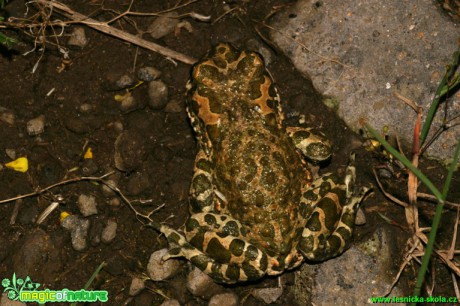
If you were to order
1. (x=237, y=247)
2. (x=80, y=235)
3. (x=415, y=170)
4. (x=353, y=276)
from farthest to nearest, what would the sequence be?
(x=80, y=235) < (x=353, y=276) < (x=237, y=247) < (x=415, y=170)

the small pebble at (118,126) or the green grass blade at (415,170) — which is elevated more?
the green grass blade at (415,170)

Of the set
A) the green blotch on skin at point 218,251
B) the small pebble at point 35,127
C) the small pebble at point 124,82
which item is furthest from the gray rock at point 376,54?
the small pebble at point 35,127

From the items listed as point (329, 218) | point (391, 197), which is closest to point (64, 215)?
point (329, 218)

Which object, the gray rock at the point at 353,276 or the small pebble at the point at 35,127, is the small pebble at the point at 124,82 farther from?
the gray rock at the point at 353,276

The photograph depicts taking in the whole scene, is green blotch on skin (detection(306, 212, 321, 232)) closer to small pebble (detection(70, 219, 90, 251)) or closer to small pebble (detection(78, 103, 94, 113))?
small pebble (detection(70, 219, 90, 251))

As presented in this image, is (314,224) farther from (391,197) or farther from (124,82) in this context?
(124,82)

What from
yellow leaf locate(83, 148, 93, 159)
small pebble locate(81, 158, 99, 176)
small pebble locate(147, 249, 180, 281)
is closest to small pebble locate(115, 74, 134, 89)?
yellow leaf locate(83, 148, 93, 159)
